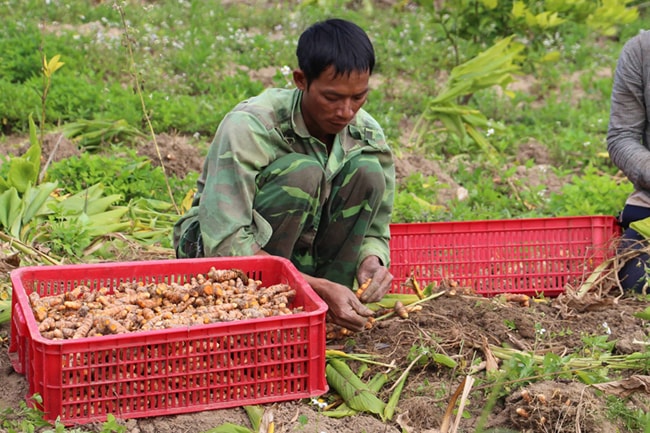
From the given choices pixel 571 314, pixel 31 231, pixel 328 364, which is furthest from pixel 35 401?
pixel 571 314

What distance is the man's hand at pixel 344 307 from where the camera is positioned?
122 inches

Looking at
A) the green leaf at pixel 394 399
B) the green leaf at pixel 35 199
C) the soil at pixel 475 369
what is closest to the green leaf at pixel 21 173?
the green leaf at pixel 35 199

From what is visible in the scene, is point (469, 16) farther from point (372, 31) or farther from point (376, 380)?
point (376, 380)

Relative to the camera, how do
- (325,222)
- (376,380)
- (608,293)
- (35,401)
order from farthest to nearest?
(608,293) < (325,222) < (376,380) < (35,401)

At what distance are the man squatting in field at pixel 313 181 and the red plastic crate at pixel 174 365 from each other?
13.1 inches

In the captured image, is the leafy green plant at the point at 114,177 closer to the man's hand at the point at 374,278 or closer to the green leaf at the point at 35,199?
the green leaf at the point at 35,199

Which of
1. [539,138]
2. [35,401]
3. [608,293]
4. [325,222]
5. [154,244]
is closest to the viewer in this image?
[35,401]

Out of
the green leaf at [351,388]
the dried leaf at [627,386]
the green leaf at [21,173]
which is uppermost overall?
the green leaf at [21,173]

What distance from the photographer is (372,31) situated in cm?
831

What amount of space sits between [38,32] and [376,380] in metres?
4.80

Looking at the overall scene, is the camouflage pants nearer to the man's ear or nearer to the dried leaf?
the man's ear

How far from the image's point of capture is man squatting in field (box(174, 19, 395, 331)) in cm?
322

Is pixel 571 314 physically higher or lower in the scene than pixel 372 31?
lower

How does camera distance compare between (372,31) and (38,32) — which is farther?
(372,31)
